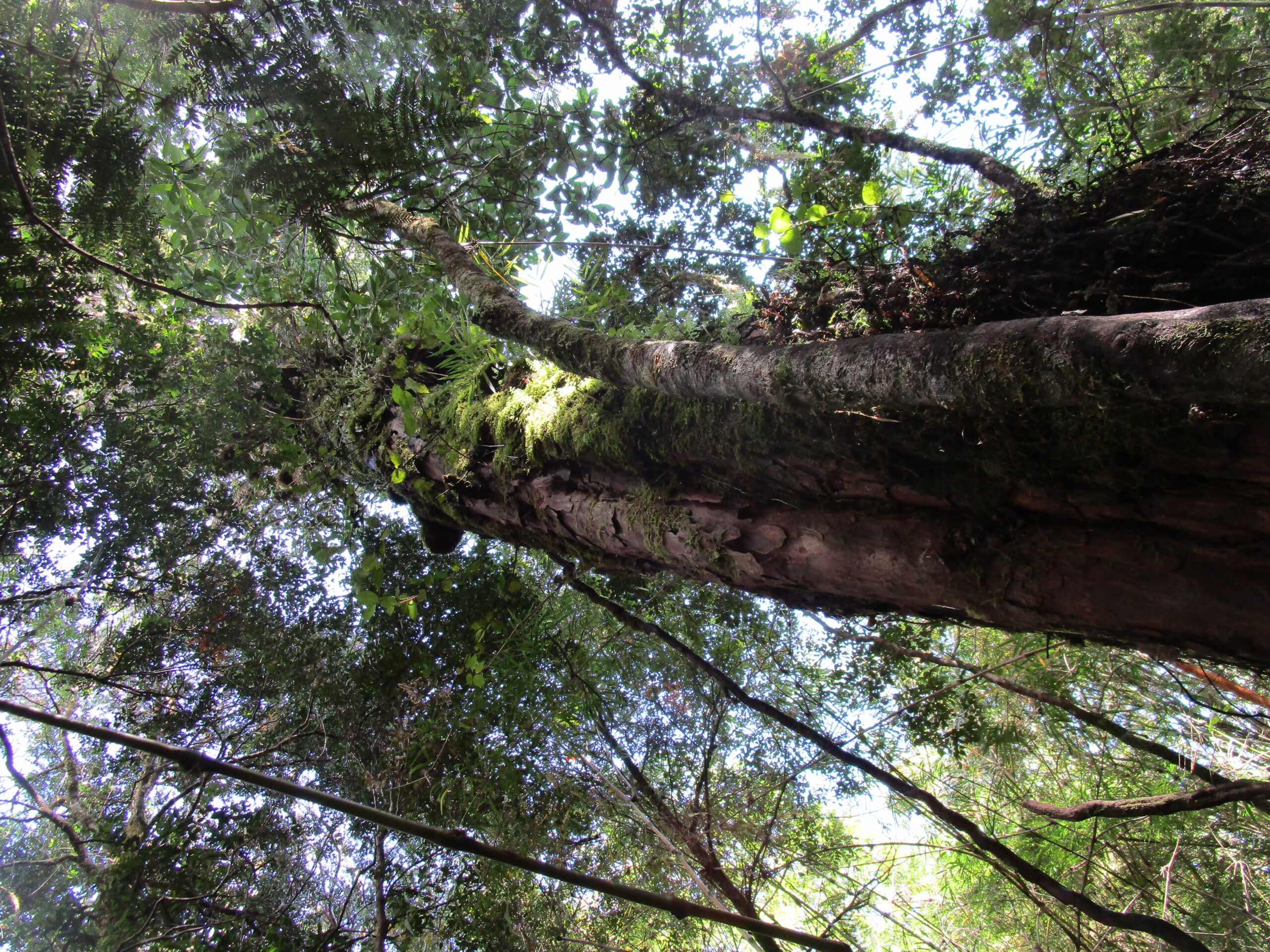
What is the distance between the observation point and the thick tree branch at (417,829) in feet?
2.15

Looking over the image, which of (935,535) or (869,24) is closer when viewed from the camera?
(935,535)

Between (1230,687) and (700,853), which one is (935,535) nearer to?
(700,853)

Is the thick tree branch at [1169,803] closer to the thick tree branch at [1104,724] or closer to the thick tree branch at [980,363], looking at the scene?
the thick tree branch at [1104,724]

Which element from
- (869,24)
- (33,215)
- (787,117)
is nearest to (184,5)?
(33,215)

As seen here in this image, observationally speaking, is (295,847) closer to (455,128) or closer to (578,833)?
(578,833)

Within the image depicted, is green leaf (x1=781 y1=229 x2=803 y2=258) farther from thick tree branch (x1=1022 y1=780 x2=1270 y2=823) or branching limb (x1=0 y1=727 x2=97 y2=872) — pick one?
branching limb (x1=0 y1=727 x2=97 y2=872)

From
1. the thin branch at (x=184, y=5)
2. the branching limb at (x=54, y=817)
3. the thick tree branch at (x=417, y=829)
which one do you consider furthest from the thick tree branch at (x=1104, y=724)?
the branching limb at (x=54, y=817)

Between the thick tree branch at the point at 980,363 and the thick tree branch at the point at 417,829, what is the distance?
3.27 feet

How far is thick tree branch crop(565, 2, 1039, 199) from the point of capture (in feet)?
12.1

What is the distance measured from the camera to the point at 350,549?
4.40 metres

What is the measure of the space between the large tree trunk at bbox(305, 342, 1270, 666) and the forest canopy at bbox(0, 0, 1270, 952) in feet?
0.04

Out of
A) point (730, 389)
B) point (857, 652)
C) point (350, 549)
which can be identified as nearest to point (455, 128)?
point (730, 389)

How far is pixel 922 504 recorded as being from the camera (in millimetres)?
1604

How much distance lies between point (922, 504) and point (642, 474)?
0.92m
